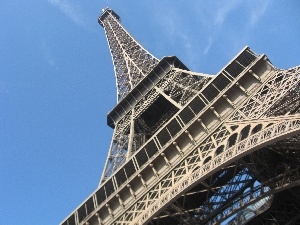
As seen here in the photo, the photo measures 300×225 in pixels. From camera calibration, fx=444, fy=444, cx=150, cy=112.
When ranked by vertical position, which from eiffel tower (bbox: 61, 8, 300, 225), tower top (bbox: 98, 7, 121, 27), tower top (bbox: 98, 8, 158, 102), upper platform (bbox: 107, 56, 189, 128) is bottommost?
eiffel tower (bbox: 61, 8, 300, 225)

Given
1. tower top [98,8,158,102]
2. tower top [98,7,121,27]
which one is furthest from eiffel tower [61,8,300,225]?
tower top [98,7,121,27]

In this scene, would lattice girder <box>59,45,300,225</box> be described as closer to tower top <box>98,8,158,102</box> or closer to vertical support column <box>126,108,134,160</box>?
vertical support column <box>126,108,134,160</box>

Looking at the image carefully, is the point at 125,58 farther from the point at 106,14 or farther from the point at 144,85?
the point at 106,14

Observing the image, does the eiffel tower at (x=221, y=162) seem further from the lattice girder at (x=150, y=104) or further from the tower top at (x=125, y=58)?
the tower top at (x=125, y=58)

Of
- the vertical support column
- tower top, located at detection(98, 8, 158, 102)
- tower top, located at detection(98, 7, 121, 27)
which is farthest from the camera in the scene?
tower top, located at detection(98, 7, 121, 27)

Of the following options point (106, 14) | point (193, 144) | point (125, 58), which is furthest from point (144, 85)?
point (106, 14)

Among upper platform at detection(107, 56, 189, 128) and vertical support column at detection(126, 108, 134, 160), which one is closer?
vertical support column at detection(126, 108, 134, 160)

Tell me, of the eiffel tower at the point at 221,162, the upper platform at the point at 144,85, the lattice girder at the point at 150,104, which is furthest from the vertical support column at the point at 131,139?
the eiffel tower at the point at 221,162

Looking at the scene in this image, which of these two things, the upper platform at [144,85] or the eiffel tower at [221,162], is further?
the upper platform at [144,85]

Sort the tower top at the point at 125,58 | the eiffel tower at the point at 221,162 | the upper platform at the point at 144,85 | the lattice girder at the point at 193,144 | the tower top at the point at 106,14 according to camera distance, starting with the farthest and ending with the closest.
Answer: the tower top at the point at 106,14, the tower top at the point at 125,58, the upper platform at the point at 144,85, the lattice girder at the point at 193,144, the eiffel tower at the point at 221,162

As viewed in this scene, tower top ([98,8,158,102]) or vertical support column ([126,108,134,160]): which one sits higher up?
tower top ([98,8,158,102])
